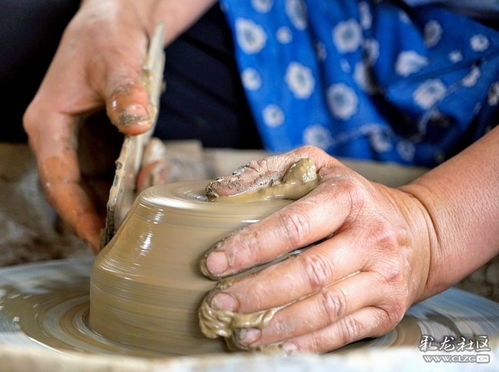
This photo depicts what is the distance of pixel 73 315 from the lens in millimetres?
991

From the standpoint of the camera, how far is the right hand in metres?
1.30

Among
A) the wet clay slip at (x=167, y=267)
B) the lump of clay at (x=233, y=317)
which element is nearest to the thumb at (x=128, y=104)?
the wet clay slip at (x=167, y=267)

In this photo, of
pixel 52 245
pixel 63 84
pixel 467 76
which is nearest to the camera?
pixel 63 84

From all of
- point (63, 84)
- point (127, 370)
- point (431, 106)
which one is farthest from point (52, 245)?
point (127, 370)

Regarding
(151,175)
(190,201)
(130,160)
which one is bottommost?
(151,175)

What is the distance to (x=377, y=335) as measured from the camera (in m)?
0.90

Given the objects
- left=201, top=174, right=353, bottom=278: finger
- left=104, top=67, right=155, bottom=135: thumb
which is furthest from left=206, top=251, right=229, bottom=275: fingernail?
left=104, top=67, right=155, bottom=135: thumb

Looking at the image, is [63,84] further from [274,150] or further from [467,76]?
[467,76]

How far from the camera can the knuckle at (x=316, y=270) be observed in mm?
810

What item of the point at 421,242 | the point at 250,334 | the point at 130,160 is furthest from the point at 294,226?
the point at 130,160

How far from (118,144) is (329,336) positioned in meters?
0.86

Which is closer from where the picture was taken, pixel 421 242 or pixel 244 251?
pixel 244 251

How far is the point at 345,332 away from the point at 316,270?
88mm

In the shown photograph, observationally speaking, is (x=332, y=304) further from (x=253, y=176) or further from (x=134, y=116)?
(x=134, y=116)
